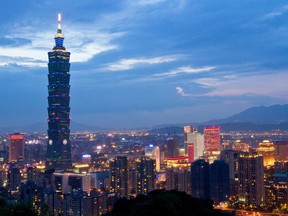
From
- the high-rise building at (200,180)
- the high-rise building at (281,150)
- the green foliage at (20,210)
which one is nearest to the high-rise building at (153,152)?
the high-rise building at (281,150)

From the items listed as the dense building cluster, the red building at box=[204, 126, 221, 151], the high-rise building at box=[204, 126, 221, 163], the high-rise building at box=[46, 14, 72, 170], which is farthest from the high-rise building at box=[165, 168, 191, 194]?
the red building at box=[204, 126, 221, 151]

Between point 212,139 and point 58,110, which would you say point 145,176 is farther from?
point 212,139

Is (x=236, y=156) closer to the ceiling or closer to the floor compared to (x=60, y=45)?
closer to the floor

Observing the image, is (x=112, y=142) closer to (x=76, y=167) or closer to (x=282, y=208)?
(x=76, y=167)

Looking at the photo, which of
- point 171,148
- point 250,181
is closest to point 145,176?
point 250,181

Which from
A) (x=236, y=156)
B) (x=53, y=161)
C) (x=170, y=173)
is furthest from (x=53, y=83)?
(x=236, y=156)
